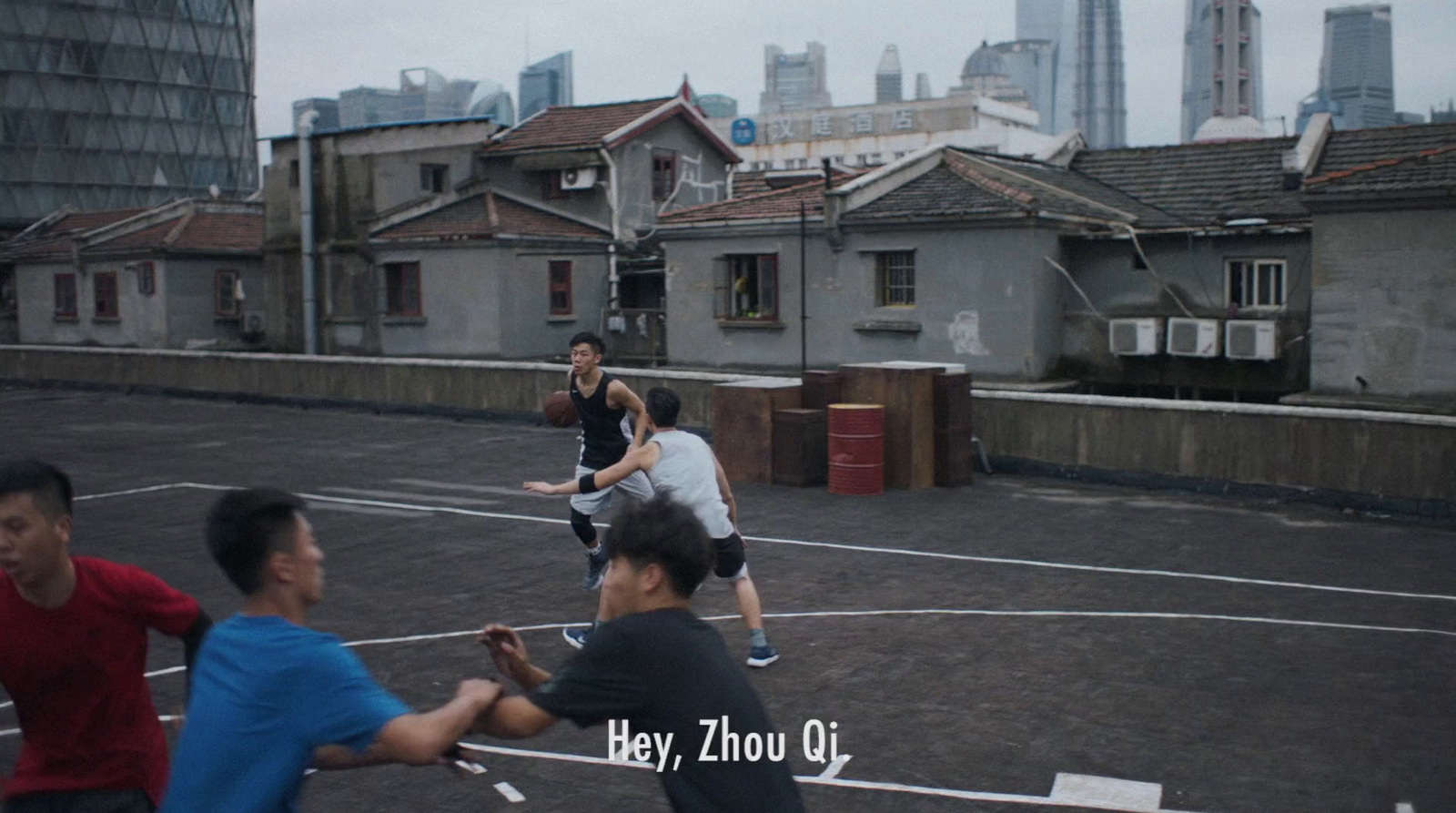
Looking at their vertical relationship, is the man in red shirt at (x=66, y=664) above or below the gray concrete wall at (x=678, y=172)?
below

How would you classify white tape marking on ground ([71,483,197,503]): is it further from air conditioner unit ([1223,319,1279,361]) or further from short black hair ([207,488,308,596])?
air conditioner unit ([1223,319,1279,361])

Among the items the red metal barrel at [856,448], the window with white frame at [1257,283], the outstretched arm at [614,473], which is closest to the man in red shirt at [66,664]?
the outstretched arm at [614,473]

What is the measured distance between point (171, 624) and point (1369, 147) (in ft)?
89.2

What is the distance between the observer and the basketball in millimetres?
10078

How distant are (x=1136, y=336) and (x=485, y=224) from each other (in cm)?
1657

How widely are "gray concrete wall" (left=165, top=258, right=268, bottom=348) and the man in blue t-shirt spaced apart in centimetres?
4120

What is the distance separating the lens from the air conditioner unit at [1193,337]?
77.9 feet

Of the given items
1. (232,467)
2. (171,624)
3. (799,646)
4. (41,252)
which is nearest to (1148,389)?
(232,467)

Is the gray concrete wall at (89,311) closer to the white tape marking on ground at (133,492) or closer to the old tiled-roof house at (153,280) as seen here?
the old tiled-roof house at (153,280)

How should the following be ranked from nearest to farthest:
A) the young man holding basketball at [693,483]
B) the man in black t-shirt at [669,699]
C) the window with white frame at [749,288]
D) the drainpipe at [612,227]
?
the man in black t-shirt at [669,699], the young man holding basketball at [693,483], the window with white frame at [749,288], the drainpipe at [612,227]

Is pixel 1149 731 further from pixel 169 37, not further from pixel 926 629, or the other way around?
pixel 169 37

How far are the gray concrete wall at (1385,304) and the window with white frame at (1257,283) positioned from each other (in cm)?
287

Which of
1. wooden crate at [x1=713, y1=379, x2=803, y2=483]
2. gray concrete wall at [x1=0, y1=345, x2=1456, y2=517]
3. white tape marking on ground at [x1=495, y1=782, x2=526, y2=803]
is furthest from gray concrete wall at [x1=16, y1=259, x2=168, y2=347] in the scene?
white tape marking on ground at [x1=495, y1=782, x2=526, y2=803]

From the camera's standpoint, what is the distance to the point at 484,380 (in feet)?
79.0
